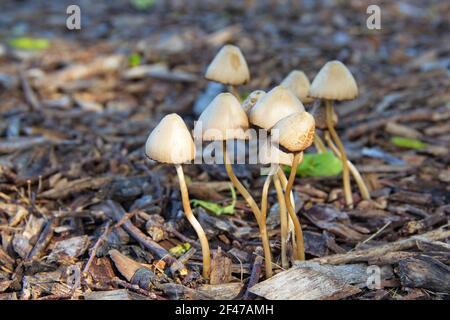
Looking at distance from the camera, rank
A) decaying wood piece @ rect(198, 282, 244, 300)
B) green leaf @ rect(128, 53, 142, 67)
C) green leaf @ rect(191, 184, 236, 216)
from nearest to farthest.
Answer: decaying wood piece @ rect(198, 282, 244, 300), green leaf @ rect(191, 184, 236, 216), green leaf @ rect(128, 53, 142, 67)

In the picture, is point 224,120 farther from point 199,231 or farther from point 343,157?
point 343,157

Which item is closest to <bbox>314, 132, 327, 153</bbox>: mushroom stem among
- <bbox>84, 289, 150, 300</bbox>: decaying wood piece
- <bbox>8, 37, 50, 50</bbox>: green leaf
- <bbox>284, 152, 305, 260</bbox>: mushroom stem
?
<bbox>284, 152, 305, 260</bbox>: mushroom stem

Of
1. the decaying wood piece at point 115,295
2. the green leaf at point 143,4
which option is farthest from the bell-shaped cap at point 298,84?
the green leaf at point 143,4

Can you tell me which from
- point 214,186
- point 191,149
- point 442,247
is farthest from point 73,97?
point 442,247

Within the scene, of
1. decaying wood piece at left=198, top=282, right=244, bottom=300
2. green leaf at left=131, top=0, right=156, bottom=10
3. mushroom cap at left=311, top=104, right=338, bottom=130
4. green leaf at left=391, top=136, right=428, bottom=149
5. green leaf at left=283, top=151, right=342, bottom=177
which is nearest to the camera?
decaying wood piece at left=198, top=282, right=244, bottom=300

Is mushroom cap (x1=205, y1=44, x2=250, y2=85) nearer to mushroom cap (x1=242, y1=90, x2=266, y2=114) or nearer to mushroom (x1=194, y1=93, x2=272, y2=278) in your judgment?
mushroom cap (x1=242, y1=90, x2=266, y2=114)

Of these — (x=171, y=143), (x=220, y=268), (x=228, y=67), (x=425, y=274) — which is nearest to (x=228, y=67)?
(x=228, y=67)
